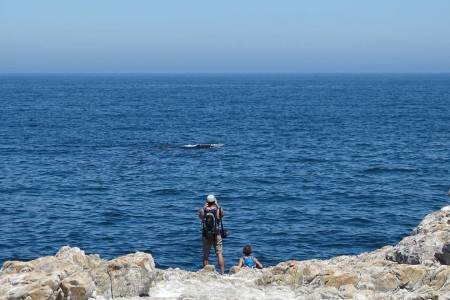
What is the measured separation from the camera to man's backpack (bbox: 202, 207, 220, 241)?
20953 mm

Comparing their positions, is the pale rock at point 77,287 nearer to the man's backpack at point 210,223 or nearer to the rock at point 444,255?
the man's backpack at point 210,223

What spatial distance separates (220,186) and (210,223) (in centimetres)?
2577

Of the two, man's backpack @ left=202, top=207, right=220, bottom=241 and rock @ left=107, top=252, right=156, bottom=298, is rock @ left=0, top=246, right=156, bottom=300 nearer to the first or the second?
rock @ left=107, top=252, right=156, bottom=298

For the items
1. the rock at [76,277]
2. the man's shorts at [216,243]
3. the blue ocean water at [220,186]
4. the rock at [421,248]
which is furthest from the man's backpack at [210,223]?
the blue ocean water at [220,186]

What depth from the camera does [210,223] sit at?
21.3 metres

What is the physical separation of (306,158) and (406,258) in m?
40.4

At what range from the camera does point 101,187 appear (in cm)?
4569

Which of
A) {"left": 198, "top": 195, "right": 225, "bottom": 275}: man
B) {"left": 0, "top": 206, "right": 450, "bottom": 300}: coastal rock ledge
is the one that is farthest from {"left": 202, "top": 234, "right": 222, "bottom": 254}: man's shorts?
{"left": 0, "top": 206, "right": 450, "bottom": 300}: coastal rock ledge

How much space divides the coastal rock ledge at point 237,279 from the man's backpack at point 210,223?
166 cm

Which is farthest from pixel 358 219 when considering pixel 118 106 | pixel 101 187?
pixel 118 106

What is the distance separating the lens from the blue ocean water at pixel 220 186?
33.1 meters

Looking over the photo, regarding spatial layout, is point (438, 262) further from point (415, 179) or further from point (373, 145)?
point (373, 145)

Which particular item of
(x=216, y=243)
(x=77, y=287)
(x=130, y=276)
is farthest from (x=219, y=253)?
(x=77, y=287)

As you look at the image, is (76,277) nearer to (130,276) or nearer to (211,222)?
(130,276)
